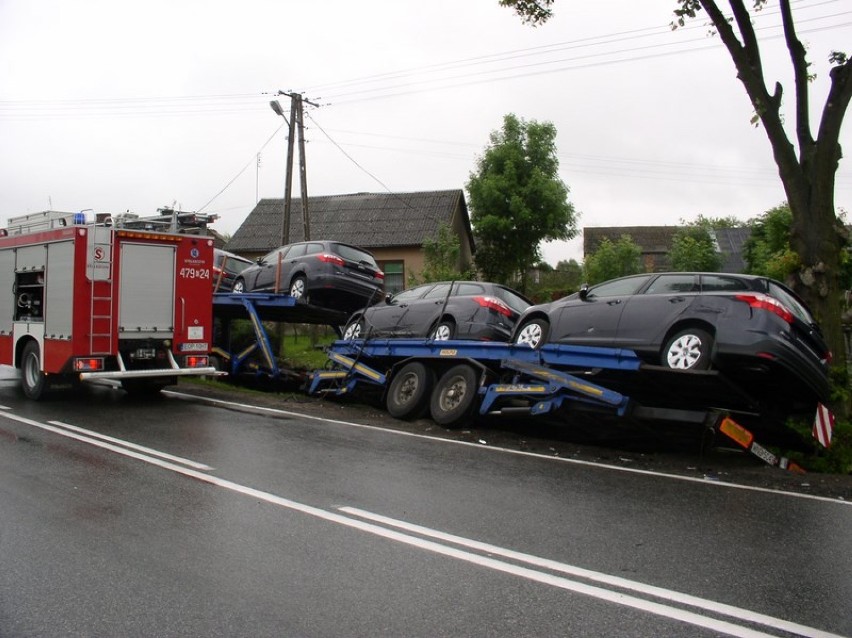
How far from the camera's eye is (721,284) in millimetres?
8852

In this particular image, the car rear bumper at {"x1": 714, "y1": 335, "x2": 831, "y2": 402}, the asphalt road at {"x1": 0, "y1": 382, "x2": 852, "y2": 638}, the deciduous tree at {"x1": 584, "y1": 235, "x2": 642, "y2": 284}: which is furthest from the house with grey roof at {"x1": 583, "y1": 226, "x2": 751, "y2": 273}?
the asphalt road at {"x1": 0, "y1": 382, "x2": 852, "y2": 638}

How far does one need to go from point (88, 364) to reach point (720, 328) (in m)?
8.92

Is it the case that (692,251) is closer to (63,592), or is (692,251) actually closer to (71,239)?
(71,239)

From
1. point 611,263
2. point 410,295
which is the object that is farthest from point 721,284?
point 611,263

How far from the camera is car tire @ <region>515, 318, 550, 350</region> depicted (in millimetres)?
10836

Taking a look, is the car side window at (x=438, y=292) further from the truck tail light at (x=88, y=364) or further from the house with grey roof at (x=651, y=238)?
the house with grey roof at (x=651, y=238)

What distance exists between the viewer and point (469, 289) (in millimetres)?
12578

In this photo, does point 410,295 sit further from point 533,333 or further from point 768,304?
point 768,304

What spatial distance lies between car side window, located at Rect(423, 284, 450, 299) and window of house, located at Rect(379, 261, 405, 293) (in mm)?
19563

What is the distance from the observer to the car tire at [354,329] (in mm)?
14289

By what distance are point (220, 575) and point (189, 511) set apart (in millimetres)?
1545

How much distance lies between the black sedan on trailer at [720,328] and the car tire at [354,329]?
5.11 m

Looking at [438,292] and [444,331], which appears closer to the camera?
[444,331]

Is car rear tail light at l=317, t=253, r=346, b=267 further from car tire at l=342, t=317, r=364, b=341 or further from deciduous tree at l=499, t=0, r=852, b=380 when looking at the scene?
deciduous tree at l=499, t=0, r=852, b=380
